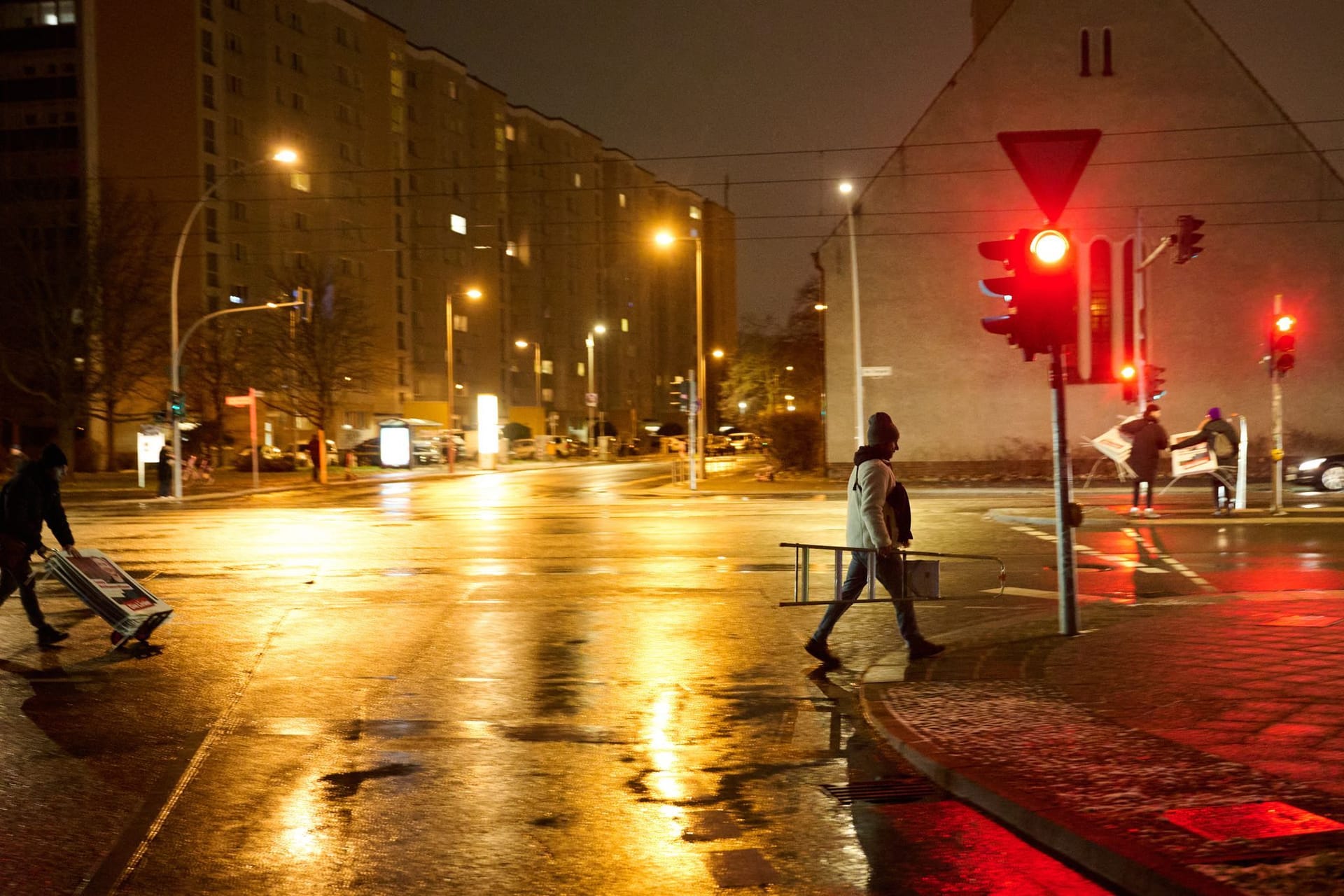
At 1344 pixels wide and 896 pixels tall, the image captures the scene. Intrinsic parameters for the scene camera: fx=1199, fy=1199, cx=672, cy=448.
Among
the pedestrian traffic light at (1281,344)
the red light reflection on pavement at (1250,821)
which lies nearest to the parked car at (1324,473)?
the pedestrian traffic light at (1281,344)

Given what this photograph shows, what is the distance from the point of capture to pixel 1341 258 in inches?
1475

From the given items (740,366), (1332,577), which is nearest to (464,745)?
(1332,577)

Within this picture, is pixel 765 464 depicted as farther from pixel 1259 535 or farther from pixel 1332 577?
pixel 1332 577

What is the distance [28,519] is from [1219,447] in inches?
796

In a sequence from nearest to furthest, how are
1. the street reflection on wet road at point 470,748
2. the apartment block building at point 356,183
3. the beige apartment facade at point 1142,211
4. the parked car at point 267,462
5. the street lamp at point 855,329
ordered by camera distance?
the street reflection on wet road at point 470,748 → the street lamp at point 855,329 → the beige apartment facade at point 1142,211 → the parked car at point 267,462 → the apartment block building at point 356,183

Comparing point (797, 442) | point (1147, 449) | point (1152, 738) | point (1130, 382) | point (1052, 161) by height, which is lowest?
point (1152, 738)

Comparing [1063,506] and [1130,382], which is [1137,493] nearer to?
[1130,382]

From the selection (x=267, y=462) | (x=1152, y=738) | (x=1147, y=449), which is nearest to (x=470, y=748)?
(x=1152, y=738)

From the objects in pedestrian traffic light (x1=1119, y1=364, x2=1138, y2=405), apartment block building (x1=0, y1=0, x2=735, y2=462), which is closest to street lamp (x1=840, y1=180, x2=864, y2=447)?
pedestrian traffic light (x1=1119, y1=364, x2=1138, y2=405)

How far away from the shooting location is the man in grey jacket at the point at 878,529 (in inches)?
344

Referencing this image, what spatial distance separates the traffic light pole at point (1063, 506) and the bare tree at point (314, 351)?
162 ft

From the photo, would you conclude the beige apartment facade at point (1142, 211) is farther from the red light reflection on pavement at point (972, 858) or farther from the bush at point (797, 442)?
the red light reflection on pavement at point (972, 858)

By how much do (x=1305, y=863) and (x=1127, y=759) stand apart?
5.06ft

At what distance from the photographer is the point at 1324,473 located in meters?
30.1
